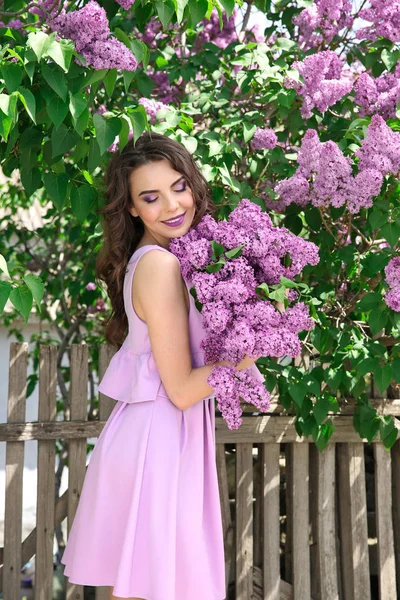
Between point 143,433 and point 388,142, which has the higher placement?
point 388,142

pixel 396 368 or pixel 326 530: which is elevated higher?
pixel 396 368

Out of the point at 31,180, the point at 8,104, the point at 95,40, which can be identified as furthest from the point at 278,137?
the point at 8,104

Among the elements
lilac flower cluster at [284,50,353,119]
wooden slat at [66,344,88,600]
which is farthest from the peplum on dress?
lilac flower cluster at [284,50,353,119]

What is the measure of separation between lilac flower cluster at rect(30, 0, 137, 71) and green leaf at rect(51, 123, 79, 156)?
24cm

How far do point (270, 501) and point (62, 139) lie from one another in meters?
1.79

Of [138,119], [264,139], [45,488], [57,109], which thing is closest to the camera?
[57,109]

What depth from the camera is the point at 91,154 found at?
235cm

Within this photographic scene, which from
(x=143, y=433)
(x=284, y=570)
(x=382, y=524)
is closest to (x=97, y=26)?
(x=143, y=433)

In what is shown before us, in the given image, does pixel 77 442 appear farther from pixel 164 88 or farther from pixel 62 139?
pixel 164 88

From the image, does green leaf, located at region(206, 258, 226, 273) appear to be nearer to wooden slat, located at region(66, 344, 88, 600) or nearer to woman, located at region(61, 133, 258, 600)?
woman, located at region(61, 133, 258, 600)

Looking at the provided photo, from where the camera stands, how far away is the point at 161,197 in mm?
2314

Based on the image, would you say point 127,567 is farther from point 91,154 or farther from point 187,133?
point 187,133

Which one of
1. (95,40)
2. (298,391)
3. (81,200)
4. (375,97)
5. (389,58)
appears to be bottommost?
(298,391)

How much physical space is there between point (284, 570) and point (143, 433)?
1.79m
